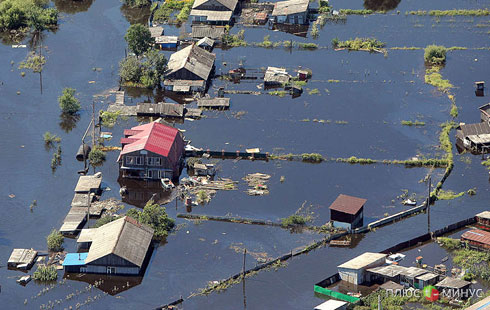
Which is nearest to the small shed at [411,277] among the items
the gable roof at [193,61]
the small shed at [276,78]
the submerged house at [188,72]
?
the small shed at [276,78]

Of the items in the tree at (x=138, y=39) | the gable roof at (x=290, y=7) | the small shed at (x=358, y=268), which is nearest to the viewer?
the small shed at (x=358, y=268)

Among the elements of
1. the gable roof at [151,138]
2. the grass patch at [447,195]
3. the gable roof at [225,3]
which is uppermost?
the gable roof at [225,3]

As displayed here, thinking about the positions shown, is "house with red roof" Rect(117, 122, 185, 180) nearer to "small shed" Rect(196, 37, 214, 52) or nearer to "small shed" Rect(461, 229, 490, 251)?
"small shed" Rect(461, 229, 490, 251)

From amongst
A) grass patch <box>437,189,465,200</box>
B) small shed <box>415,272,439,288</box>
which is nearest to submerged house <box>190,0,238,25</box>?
grass patch <box>437,189,465,200</box>

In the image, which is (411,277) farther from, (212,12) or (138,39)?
(212,12)

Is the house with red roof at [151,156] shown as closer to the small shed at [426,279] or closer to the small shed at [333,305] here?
the small shed at [333,305]

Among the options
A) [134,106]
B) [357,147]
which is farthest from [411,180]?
[134,106]

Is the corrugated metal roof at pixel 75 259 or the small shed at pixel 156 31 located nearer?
the corrugated metal roof at pixel 75 259
